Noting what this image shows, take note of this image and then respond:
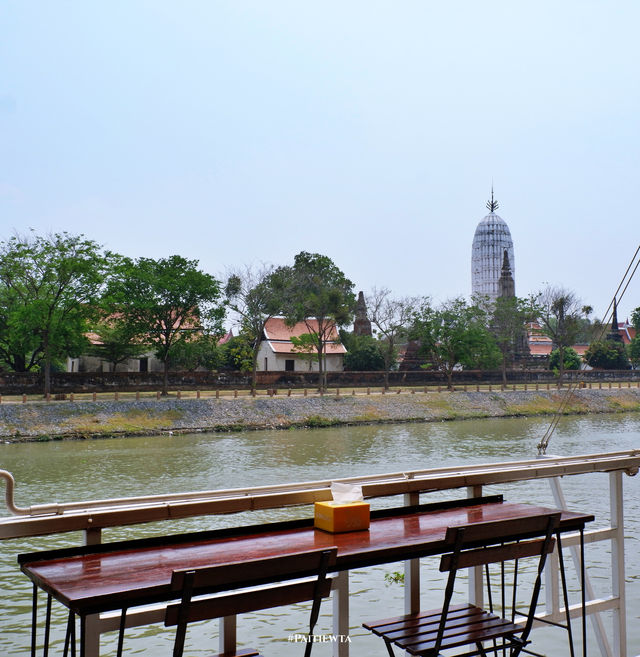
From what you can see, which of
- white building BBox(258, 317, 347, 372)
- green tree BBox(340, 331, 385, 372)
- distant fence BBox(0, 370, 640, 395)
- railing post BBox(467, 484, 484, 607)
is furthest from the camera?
Result: white building BBox(258, 317, 347, 372)

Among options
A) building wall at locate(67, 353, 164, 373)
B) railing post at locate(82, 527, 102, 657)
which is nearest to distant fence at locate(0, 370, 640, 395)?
building wall at locate(67, 353, 164, 373)

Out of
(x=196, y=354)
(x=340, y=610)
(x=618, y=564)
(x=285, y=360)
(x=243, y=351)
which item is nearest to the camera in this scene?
(x=340, y=610)

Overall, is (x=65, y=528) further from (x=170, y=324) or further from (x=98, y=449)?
(x=170, y=324)

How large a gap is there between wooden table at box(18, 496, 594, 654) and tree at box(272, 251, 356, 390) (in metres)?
37.6

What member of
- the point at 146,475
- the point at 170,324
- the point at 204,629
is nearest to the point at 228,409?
the point at 170,324

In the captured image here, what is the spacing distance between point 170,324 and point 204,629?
3058cm

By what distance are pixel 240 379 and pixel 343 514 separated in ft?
133

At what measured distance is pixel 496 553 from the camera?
2816 millimetres

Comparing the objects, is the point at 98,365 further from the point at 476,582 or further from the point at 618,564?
the point at 618,564

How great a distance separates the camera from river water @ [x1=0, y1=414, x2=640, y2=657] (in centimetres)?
739

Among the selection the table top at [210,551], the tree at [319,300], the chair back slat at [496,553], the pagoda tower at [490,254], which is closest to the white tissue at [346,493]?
the table top at [210,551]

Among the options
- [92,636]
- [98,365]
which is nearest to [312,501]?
[92,636]

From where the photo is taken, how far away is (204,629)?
25.2 feet

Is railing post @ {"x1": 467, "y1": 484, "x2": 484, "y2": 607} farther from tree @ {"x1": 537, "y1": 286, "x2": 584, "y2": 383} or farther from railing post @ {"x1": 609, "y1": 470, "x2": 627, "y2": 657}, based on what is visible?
tree @ {"x1": 537, "y1": 286, "x2": 584, "y2": 383}
